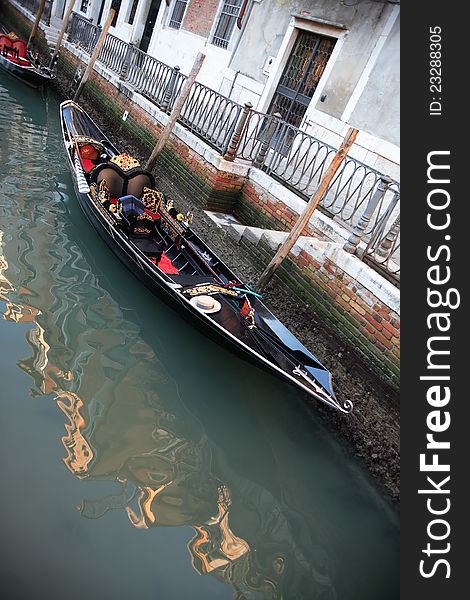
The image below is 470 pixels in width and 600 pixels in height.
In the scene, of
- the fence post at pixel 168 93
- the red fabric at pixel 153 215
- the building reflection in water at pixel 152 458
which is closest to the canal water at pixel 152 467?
the building reflection in water at pixel 152 458

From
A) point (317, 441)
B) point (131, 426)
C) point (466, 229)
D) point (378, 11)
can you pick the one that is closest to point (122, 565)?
point (131, 426)

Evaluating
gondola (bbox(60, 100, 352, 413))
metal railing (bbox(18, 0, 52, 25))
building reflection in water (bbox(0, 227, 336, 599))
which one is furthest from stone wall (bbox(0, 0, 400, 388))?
metal railing (bbox(18, 0, 52, 25))

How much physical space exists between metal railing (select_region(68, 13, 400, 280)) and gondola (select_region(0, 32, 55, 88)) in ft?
4.66

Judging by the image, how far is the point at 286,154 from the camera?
7.19 metres

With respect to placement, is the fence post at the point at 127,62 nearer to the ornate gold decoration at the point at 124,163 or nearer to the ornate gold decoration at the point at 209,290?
the ornate gold decoration at the point at 124,163

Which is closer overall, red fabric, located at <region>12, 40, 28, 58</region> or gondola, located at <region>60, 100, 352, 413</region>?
gondola, located at <region>60, 100, 352, 413</region>

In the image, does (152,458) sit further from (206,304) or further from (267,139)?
(267,139)

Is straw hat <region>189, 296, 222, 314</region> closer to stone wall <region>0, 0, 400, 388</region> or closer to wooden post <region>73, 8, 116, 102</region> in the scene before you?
stone wall <region>0, 0, 400, 388</region>

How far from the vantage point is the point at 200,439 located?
12.2 feet

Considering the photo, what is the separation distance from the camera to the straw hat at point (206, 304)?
4.19 meters

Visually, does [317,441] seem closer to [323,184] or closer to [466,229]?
[466,229]

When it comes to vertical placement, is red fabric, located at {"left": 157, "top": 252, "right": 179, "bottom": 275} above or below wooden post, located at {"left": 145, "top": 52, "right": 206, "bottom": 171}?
below

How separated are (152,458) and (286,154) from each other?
527cm

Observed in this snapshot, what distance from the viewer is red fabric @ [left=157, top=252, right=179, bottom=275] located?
16.7 ft
